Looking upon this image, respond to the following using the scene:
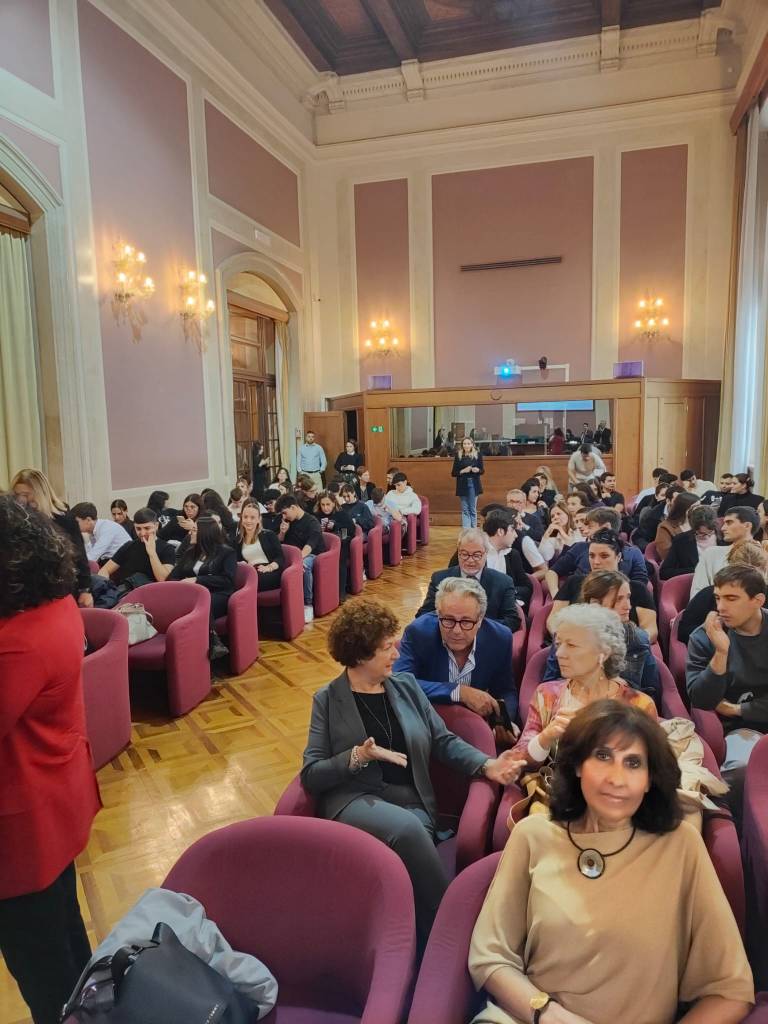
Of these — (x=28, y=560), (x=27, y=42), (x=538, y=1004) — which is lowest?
(x=538, y=1004)

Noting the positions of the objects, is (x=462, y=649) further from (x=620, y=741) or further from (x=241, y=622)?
(x=241, y=622)

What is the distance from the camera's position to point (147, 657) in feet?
12.9

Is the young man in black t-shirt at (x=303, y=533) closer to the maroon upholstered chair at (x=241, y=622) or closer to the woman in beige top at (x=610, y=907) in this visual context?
the maroon upholstered chair at (x=241, y=622)

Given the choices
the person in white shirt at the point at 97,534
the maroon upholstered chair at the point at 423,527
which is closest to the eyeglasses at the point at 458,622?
the person in white shirt at the point at 97,534

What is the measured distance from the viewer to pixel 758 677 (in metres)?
2.48

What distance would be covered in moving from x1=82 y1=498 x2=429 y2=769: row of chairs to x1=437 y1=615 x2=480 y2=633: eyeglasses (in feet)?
5.60

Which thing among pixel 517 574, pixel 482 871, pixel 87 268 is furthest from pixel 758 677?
pixel 87 268

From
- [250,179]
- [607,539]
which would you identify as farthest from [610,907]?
[250,179]

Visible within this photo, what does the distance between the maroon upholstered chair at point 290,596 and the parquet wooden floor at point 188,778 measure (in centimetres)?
43

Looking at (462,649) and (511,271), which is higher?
(511,271)

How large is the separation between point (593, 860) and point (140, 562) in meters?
4.18

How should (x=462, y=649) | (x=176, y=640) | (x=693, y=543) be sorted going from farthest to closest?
(x=693, y=543) < (x=176, y=640) < (x=462, y=649)

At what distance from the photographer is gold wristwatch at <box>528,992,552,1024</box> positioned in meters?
1.29

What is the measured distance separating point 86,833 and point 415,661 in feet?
4.46
